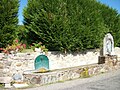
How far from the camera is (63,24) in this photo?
839 inches

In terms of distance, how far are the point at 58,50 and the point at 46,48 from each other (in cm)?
106

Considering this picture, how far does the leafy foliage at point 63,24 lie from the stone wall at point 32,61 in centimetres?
91

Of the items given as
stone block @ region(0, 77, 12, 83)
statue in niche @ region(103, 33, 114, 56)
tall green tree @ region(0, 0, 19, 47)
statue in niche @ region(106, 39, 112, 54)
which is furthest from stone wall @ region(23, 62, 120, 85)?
tall green tree @ region(0, 0, 19, 47)

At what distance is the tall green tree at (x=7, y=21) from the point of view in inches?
755

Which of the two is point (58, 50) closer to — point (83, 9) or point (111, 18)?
point (83, 9)

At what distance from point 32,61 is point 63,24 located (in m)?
4.36

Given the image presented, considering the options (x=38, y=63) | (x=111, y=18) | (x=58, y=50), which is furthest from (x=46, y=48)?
(x=111, y=18)

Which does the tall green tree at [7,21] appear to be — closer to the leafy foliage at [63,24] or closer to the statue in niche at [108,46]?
the leafy foliage at [63,24]

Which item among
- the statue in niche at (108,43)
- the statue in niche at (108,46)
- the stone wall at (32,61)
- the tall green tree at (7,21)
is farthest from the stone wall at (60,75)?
the tall green tree at (7,21)

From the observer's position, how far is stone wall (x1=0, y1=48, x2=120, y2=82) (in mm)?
14031

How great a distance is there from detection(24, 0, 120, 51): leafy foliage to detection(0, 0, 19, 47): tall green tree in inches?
78.6

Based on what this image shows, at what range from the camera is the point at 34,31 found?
2148 centimetres

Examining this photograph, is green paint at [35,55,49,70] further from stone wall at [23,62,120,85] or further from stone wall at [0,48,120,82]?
stone wall at [0,48,120,82]

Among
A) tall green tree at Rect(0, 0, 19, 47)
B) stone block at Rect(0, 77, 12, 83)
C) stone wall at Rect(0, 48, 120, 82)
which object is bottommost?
stone block at Rect(0, 77, 12, 83)
